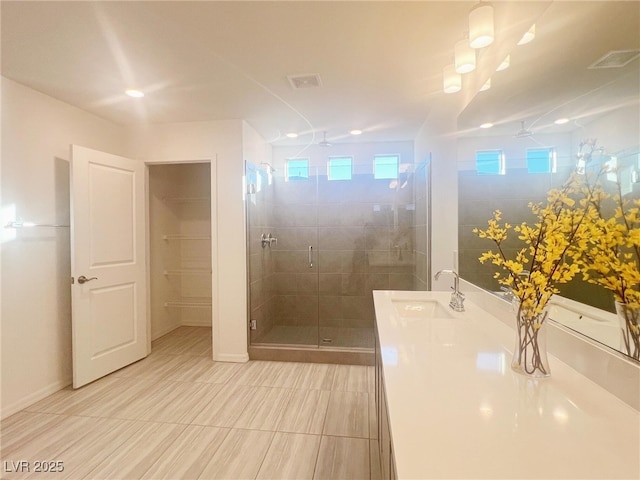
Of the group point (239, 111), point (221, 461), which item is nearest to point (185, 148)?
point (239, 111)

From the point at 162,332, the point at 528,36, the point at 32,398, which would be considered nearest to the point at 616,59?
the point at 528,36

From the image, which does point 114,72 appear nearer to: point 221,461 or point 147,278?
point 147,278

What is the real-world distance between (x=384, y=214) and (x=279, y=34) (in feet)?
8.39

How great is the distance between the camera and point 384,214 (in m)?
3.85

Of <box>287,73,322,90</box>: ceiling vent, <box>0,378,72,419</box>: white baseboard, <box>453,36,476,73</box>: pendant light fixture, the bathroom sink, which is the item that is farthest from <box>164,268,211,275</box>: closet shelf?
<box>453,36,476,73</box>: pendant light fixture

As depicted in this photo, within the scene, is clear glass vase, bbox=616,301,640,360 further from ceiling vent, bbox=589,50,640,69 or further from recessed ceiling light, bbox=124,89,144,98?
recessed ceiling light, bbox=124,89,144,98

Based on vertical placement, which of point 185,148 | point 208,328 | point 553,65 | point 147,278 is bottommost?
point 208,328

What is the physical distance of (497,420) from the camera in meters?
0.70

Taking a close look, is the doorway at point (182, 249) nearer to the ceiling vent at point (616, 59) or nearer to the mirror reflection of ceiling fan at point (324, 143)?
the mirror reflection of ceiling fan at point (324, 143)

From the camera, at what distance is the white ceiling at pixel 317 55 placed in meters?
1.03

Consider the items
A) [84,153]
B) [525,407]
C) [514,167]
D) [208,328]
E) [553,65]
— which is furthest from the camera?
[208,328]

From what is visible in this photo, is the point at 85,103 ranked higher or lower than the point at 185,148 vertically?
higher

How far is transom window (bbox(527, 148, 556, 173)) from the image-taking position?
3.69 feet

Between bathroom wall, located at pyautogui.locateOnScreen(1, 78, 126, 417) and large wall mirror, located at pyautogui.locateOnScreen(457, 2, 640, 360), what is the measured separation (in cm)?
327
